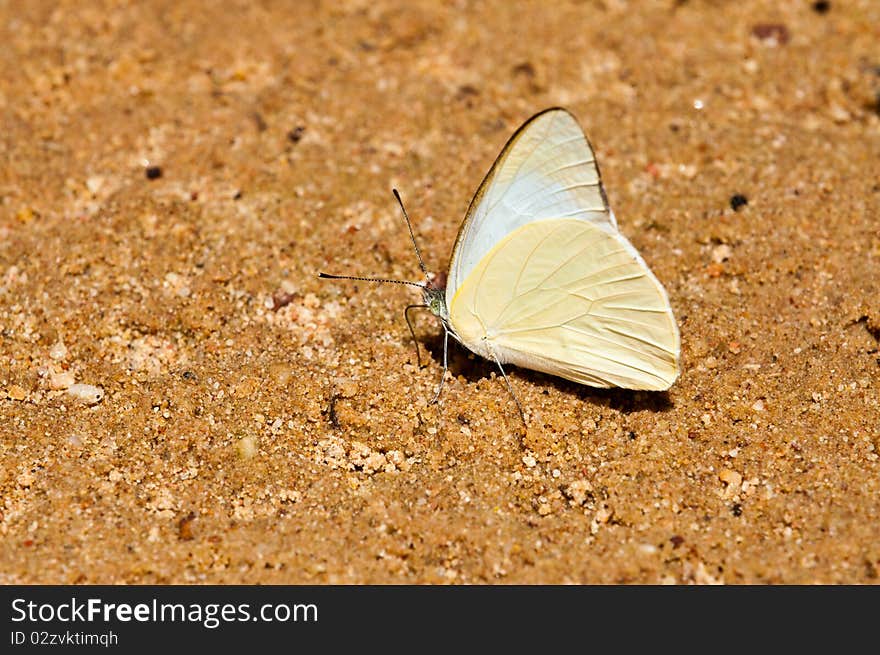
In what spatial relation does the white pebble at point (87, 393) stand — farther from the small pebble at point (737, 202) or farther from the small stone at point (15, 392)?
the small pebble at point (737, 202)

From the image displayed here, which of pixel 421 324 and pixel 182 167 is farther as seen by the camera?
pixel 182 167

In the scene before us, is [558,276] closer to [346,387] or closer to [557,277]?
[557,277]

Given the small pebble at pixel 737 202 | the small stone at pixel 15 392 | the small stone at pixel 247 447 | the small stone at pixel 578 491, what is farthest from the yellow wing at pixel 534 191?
the small stone at pixel 15 392

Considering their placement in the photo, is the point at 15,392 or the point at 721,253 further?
the point at 721,253

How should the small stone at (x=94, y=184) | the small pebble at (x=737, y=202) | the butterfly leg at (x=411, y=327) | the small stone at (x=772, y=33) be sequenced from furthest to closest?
1. the small stone at (x=772, y=33)
2. the small stone at (x=94, y=184)
3. the small pebble at (x=737, y=202)
4. the butterfly leg at (x=411, y=327)

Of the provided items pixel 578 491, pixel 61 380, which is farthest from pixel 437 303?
pixel 61 380

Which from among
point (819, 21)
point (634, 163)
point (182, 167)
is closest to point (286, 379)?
point (182, 167)
